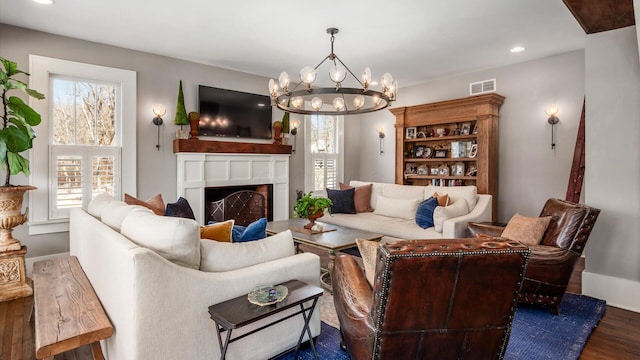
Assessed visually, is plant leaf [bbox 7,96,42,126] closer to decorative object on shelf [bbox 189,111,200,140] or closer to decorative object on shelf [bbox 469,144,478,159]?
decorative object on shelf [bbox 189,111,200,140]

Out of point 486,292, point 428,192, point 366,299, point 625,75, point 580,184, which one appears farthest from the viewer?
point 428,192

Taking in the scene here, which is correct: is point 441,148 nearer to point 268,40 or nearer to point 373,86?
point 373,86

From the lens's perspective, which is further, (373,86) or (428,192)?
(373,86)

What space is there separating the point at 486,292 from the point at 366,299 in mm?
539

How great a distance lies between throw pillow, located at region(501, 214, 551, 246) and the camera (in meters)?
2.89

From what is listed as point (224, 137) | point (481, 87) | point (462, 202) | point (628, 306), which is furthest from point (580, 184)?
point (224, 137)

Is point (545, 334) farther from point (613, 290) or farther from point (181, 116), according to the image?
point (181, 116)

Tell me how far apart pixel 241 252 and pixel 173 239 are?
415mm

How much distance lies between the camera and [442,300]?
1471mm

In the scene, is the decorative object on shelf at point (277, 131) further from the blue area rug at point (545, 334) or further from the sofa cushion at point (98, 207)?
the blue area rug at point (545, 334)

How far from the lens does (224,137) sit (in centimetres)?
533

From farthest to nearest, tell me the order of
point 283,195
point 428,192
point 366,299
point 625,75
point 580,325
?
1. point 283,195
2. point 428,192
3. point 625,75
4. point 580,325
5. point 366,299

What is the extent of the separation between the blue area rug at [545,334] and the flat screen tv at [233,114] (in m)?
3.60

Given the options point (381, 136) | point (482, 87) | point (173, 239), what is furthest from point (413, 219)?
point (173, 239)
